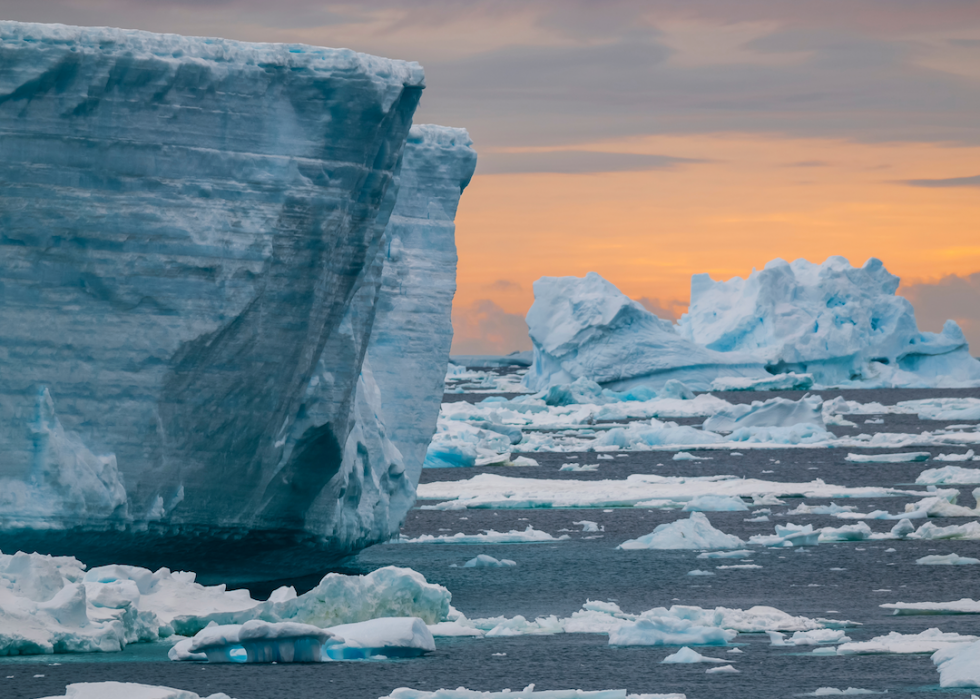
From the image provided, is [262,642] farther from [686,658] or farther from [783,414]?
[783,414]

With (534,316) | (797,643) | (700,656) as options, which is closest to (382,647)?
(700,656)

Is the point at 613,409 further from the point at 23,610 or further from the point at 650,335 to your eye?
Result: the point at 23,610

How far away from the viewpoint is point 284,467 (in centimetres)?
A: 985

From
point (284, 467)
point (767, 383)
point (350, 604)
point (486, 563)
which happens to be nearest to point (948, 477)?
point (486, 563)

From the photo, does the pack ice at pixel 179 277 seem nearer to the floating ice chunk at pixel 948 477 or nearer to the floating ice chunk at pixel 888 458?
the floating ice chunk at pixel 948 477

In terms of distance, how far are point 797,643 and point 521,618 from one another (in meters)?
1.63

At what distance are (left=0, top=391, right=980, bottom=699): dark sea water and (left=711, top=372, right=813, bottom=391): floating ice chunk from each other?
74.9ft

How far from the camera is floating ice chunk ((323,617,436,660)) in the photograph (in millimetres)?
7391

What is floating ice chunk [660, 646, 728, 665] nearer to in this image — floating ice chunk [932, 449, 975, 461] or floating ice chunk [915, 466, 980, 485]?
floating ice chunk [915, 466, 980, 485]

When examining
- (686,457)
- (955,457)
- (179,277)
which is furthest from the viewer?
(686,457)

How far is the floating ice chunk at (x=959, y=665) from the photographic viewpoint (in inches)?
245

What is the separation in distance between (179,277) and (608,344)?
97.5ft

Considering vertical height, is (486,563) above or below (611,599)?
above

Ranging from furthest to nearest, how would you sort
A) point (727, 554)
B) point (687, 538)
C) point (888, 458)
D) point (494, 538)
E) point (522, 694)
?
point (888, 458)
point (494, 538)
point (687, 538)
point (727, 554)
point (522, 694)
